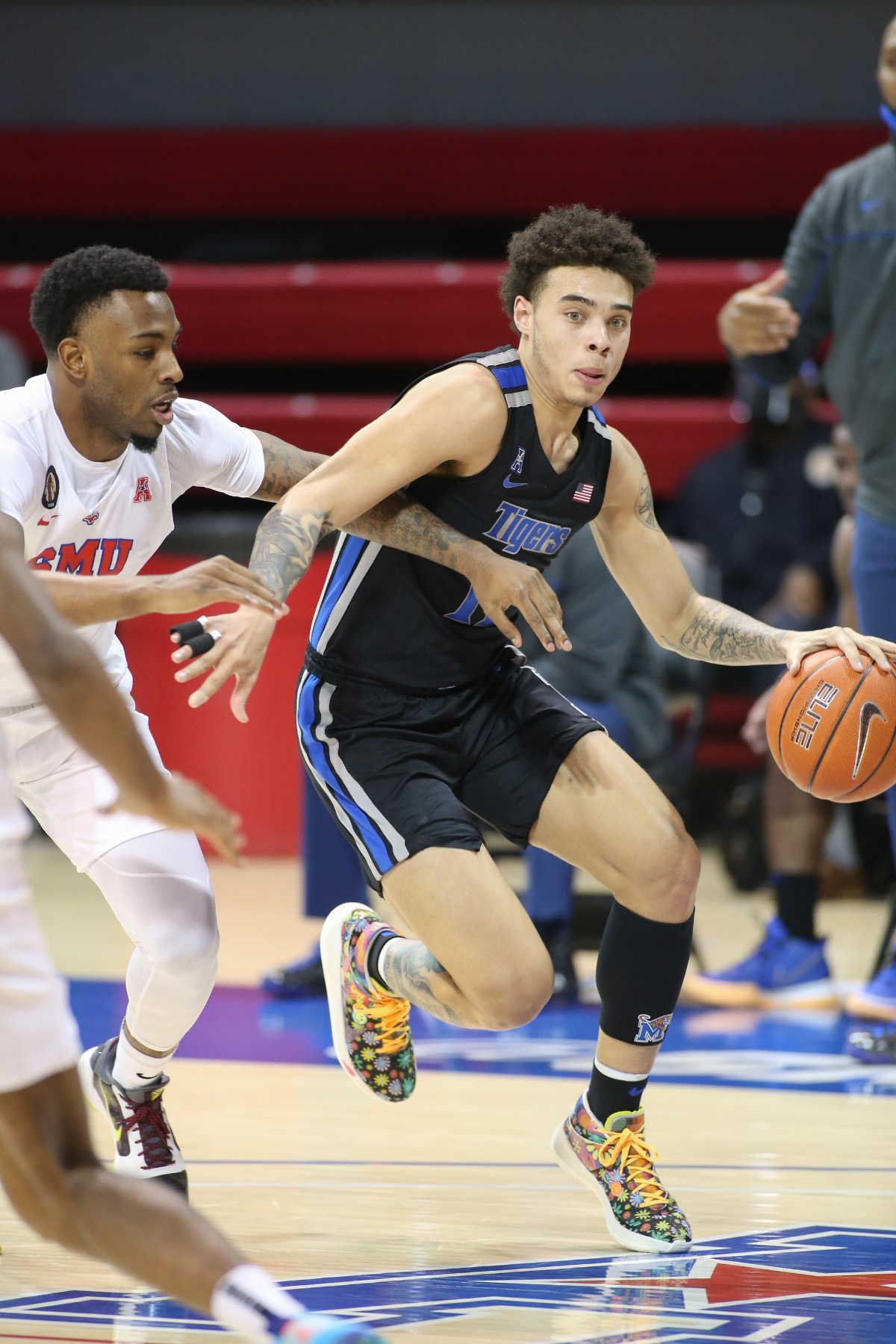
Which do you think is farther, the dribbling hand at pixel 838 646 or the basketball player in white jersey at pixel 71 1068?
the dribbling hand at pixel 838 646

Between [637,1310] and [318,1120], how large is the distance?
1602 mm

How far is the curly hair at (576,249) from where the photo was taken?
3449mm

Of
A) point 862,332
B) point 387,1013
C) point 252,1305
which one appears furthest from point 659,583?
point 252,1305

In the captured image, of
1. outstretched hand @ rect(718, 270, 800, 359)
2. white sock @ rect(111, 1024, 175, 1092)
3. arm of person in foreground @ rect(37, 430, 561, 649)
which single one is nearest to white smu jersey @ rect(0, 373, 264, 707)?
arm of person in foreground @ rect(37, 430, 561, 649)

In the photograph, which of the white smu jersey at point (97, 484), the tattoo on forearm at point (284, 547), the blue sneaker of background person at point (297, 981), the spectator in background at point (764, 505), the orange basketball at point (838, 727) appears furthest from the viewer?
the spectator in background at point (764, 505)

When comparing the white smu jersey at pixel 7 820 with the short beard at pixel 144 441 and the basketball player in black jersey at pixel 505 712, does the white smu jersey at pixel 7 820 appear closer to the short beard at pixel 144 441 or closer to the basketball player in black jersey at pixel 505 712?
the basketball player in black jersey at pixel 505 712

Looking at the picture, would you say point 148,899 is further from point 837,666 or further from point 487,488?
point 837,666

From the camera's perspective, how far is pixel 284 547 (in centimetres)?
319

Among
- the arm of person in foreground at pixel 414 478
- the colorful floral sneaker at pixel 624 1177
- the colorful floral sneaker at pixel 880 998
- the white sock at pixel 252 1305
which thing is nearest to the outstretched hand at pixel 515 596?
the arm of person in foreground at pixel 414 478

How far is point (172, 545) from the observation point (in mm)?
8773

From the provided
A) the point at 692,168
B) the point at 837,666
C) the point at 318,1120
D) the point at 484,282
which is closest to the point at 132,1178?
the point at 837,666

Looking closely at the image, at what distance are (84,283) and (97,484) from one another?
0.38 m

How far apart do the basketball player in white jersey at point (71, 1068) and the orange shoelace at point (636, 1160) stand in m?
1.21

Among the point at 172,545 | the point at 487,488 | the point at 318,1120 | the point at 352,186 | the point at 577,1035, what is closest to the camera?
the point at 487,488
